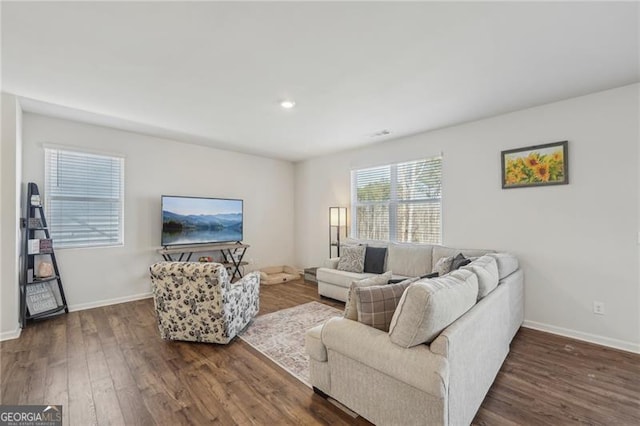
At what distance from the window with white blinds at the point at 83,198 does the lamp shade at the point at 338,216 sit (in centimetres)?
358

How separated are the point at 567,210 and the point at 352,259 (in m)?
2.74

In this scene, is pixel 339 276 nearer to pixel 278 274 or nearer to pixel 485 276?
pixel 278 274

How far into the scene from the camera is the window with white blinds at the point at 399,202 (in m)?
4.32

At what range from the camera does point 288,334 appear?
314 centimetres

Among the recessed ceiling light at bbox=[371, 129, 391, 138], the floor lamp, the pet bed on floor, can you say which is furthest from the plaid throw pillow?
the pet bed on floor

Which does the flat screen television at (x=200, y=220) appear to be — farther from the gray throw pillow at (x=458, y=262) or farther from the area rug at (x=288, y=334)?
the gray throw pillow at (x=458, y=262)

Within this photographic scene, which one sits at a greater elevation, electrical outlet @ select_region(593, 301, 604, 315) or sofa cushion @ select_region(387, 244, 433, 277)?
sofa cushion @ select_region(387, 244, 433, 277)

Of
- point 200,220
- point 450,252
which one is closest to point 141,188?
point 200,220

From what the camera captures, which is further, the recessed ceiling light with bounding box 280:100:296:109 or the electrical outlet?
the recessed ceiling light with bounding box 280:100:296:109

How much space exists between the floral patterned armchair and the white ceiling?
6.03ft

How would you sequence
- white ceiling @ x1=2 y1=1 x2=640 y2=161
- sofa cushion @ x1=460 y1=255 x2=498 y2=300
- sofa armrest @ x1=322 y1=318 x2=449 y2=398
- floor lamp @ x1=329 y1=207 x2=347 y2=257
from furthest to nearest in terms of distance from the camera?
floor lamp @ x1=329 y1=207 x2=347 y2=257
sofa cushion @ x1=460 y1=255 x2=498 y2=300
white ceiling @ x1=2 y1=1 x2=640 y2=161
sofa armrest @ x1=322 y1=318 x2=449 y2=398

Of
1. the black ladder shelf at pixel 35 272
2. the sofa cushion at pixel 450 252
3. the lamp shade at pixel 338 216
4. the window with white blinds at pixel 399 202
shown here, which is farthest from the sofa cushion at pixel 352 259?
the black ladder shelf at pixel 35 272

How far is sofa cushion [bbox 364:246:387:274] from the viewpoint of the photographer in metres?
4.34

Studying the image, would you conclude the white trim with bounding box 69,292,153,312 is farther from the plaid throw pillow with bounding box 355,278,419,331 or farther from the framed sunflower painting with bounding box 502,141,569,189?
the framed sunflower painting with bounding box 502,141,569,189
